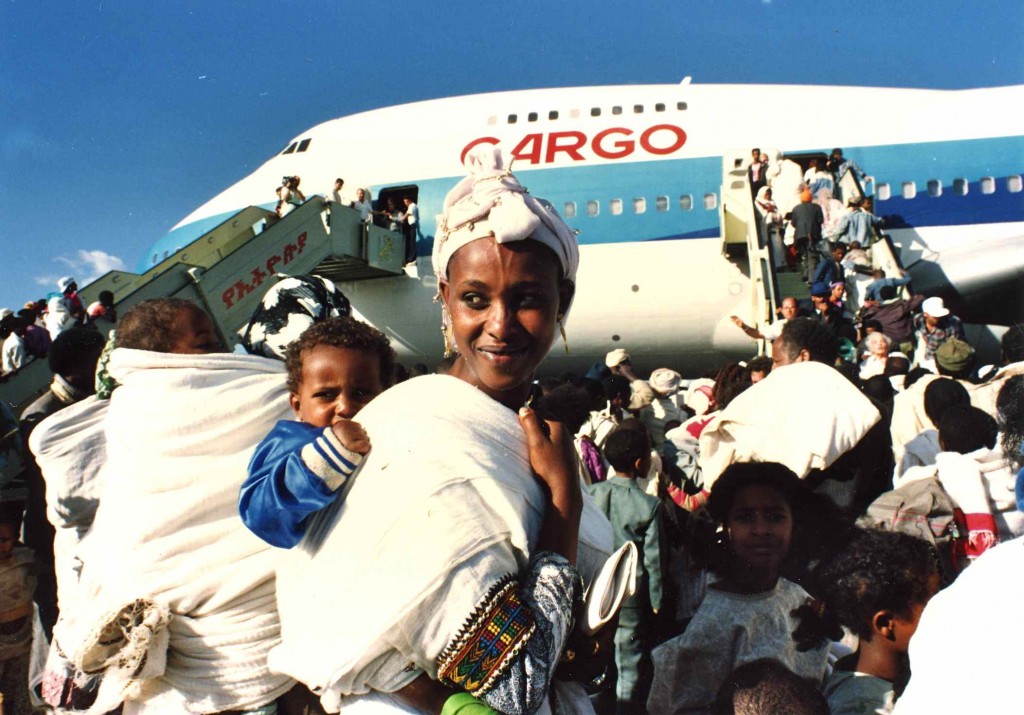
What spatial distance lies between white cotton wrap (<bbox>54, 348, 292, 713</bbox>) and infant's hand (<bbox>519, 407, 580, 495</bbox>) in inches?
27.6

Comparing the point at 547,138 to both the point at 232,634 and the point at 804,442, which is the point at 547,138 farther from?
the point at 232,634

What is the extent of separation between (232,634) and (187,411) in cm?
45

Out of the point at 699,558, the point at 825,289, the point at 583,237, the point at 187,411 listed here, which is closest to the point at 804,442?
the point at 699,558

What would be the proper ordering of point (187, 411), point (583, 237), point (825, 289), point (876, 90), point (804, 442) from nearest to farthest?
point (187, 411) < point (804, 442) < point (825, 289) < point (583, 237) < point (876, 90)

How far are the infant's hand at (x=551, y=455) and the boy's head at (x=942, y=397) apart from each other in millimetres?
2510

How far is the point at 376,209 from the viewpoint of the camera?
12.9 meters

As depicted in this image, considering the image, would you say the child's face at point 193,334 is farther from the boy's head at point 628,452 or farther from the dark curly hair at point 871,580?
the boy's head at point 628,452

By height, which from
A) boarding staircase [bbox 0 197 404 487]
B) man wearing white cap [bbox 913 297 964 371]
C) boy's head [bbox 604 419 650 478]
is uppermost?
boarding staircase [bbox 0 197 404 487]

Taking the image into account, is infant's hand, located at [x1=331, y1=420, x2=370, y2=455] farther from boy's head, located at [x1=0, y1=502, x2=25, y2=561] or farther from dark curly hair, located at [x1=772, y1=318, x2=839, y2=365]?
boy's head, located at [x1=0, y1=502, x2=25, y2=561]

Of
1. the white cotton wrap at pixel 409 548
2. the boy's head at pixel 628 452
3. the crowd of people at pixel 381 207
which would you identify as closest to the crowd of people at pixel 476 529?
the white cotton wrap at pixel 409 548

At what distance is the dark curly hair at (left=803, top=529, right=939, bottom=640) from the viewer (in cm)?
211

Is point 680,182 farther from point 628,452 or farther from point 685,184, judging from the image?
point 628,452

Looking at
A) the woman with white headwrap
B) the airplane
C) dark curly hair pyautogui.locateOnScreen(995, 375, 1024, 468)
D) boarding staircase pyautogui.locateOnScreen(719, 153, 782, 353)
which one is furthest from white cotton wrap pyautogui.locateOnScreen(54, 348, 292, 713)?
the airplane

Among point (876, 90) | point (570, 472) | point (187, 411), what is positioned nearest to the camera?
point (570, 472)
